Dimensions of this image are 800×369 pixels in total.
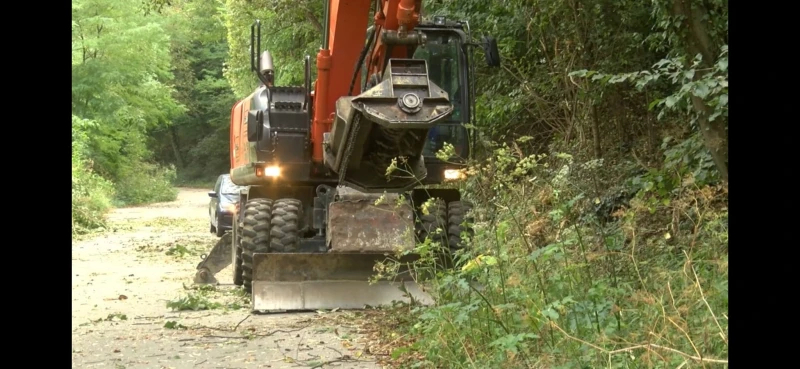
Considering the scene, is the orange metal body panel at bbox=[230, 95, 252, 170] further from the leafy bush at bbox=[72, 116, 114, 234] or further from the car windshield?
the car windshield

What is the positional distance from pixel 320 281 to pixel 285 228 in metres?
1.00

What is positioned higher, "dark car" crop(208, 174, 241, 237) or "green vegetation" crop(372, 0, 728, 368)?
"green vegetation" crop(372, 0, 728, 368)

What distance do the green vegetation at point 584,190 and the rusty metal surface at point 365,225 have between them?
804mm

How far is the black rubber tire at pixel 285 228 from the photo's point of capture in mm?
10375

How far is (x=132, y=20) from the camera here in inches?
1435

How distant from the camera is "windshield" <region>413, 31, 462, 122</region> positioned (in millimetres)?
10977

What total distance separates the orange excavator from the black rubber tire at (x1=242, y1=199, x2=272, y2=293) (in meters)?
0.01

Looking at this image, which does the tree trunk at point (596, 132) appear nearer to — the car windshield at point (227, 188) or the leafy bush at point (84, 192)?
the leafy bush at point (84, 192)

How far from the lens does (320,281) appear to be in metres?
9.66

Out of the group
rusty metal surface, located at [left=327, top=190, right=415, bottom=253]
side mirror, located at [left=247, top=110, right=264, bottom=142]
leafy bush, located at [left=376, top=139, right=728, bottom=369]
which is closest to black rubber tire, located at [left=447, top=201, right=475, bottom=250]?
rusty metal surface, located at [left=327, top=190, right=415, bottom=253]

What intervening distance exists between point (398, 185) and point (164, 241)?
35.0ft

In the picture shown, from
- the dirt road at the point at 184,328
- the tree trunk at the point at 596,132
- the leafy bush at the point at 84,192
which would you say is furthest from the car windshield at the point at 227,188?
the tree trunk at the point at 596,132
